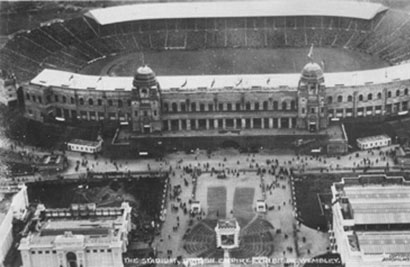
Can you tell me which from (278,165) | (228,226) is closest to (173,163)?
(278,165)

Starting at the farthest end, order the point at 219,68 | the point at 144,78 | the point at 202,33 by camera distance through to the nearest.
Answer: the point at 202,33 < the point at 219,68 < the point at 144,78

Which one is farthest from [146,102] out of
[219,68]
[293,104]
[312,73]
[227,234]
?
[227,234]

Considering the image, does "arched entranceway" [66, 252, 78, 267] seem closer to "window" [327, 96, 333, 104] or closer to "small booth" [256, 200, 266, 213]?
"small booth" [256, 200, 266, 213]

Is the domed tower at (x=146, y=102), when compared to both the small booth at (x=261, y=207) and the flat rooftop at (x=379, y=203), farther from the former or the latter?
the flat rooftop at (x=379, y=203)

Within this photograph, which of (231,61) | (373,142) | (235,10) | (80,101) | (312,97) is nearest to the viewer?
(373,142)

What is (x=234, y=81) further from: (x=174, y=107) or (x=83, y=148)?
(x=83, y=148)

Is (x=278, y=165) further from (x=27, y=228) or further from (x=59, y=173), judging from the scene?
(x=27, y=228)

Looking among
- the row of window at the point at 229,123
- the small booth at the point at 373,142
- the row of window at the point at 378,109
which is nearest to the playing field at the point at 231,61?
the row of window at the point at 378,109

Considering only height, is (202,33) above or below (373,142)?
above
